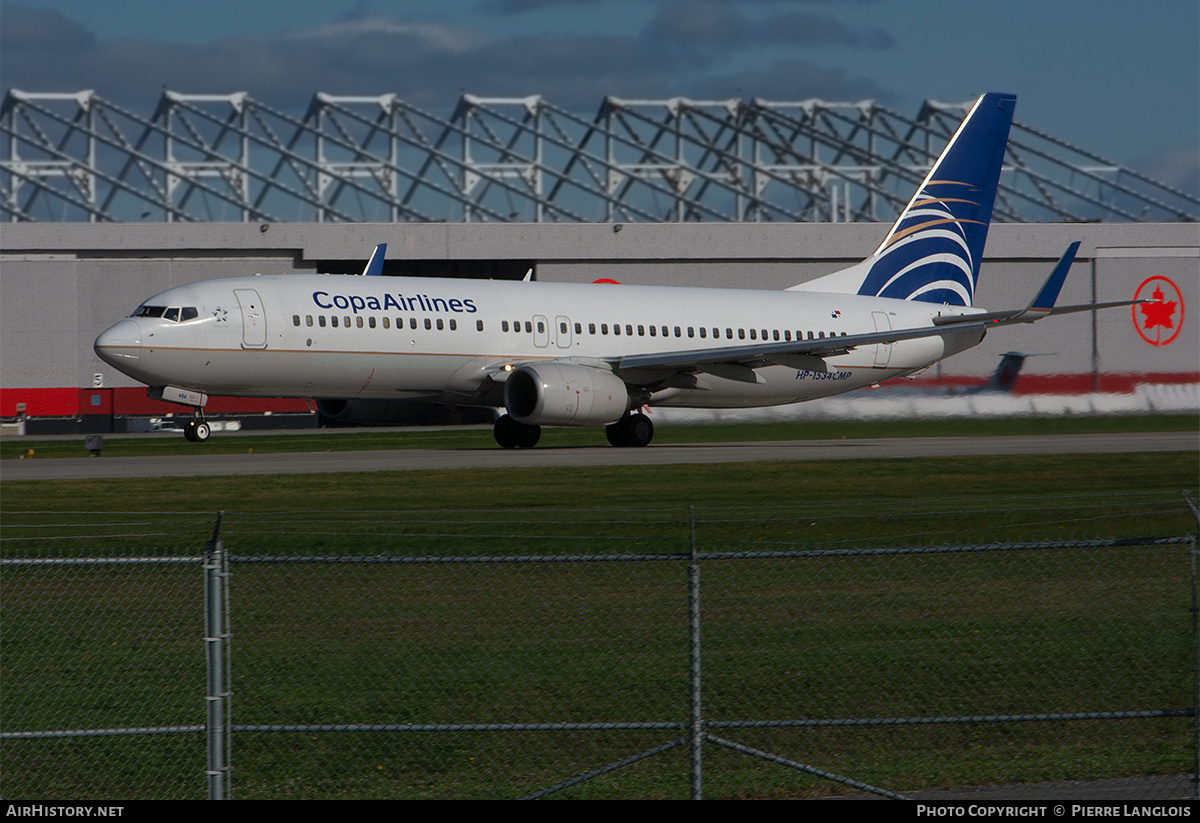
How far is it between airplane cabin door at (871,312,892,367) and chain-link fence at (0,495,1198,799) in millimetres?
23795

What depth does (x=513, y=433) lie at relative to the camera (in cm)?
3438

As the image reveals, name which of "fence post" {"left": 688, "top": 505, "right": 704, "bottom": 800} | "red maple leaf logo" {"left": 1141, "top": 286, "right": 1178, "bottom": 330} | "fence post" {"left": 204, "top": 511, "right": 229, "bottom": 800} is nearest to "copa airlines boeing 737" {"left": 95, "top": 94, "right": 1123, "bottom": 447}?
"red maple leaf logo" {"left": 1141, "top": 286, "right": 1178, "bottom": 330}

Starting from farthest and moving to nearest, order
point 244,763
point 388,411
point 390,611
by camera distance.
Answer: point 388,411 → point 390,611 → point 244,763

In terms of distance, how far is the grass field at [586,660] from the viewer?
10.4 meters

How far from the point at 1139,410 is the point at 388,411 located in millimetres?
18187

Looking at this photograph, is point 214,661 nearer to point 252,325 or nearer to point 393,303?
point 252,325

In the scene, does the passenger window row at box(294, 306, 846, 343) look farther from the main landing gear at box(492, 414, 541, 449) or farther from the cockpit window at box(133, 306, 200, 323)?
the main landing gear at box(492, 414, 541, 449)

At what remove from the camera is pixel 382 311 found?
1249 inches

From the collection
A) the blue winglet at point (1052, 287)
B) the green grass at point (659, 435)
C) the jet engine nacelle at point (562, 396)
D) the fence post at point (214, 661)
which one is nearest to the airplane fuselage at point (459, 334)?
the jet engine nacelle at point (562, 396)

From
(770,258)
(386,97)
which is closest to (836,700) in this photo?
(770,258)

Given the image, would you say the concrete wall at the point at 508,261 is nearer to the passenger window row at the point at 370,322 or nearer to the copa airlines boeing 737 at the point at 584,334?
the copa airlines boeing 737 at the point at 584,334

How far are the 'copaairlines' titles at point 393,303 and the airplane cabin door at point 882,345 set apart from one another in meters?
12.6

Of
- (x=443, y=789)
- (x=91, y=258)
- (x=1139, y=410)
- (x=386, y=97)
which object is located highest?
(x=386, y=97)

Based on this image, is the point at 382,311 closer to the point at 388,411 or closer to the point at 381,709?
the point at 388,411
